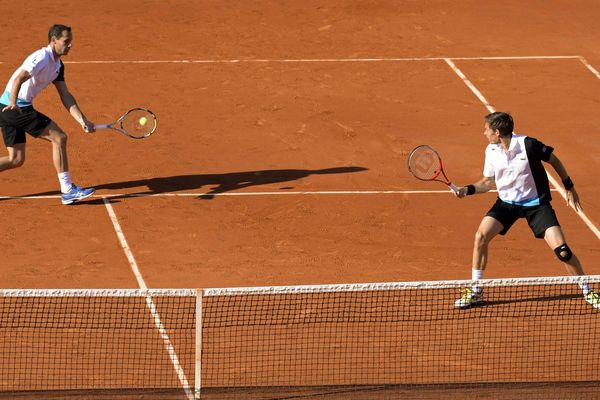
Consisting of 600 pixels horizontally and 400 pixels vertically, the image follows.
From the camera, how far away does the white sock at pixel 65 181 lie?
1434cm

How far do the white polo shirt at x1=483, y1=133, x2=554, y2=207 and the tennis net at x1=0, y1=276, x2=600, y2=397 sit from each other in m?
1.12

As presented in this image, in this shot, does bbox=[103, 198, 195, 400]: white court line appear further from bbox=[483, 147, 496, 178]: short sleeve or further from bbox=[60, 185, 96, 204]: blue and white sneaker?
bbox=[483, 147, 496, 178]: short sleeve

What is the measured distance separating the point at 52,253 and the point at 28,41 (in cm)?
Result: 896

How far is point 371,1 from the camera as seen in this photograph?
77.5 feet

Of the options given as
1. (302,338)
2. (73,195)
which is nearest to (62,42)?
(73,195)

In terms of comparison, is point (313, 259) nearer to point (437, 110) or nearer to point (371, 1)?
point (437, 110)

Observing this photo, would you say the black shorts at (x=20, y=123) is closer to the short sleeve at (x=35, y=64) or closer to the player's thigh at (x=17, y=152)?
the player's thigh at (x=17, y=152)

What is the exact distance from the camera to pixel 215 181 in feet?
50.6

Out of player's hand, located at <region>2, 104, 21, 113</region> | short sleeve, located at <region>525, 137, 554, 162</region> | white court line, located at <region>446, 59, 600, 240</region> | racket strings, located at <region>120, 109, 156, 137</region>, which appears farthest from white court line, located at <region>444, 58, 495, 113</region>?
player's hand, located at <region>2, 104, 21, 113</region>

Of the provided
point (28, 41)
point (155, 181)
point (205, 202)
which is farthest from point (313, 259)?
point (28, 41)

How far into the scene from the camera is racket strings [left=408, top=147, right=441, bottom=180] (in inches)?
461

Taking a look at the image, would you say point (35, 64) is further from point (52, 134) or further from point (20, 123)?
point (52, 134)

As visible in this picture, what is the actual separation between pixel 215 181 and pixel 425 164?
4284 mm

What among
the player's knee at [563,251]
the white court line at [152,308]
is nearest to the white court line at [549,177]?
the player's knee at [563,251]
